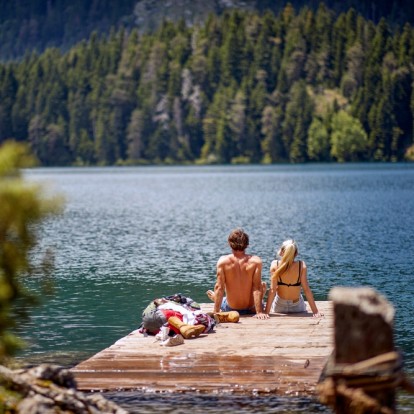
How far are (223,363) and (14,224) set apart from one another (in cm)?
595

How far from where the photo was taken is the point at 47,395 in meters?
9.84

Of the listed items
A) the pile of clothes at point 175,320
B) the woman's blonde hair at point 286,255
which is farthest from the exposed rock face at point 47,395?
the woman's blonde hair at point 286,255

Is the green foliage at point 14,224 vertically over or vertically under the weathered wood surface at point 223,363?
over

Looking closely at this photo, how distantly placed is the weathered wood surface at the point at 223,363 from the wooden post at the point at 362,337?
14.2ft

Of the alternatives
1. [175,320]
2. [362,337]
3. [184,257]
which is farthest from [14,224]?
[184,257]

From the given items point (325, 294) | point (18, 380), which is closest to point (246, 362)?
point (18, 380)

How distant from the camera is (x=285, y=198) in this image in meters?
90.3

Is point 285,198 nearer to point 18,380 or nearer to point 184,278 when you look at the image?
point 184,278

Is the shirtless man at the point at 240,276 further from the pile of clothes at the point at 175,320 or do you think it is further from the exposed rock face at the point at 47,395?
the exposed rock face at the point at 47,395

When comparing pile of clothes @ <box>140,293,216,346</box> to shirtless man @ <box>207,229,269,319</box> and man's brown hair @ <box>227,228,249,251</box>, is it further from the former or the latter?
man's brown hair @ <box>227,228,249,251</box>

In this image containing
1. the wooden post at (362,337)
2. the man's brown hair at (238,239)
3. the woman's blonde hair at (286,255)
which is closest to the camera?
the wooden post at (362,337)

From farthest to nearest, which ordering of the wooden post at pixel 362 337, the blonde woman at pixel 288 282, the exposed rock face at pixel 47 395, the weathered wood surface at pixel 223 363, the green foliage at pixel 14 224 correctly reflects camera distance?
the blonde woman at pixel 288 282
the weathered wood surface at pixel 223 363
the exposed rock face at pixel 47 395
the green foliage at pixel 14 224
the wooden post at pixel 362 337

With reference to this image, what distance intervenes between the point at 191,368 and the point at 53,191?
5.52 metres

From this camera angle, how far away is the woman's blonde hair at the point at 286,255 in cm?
1733
